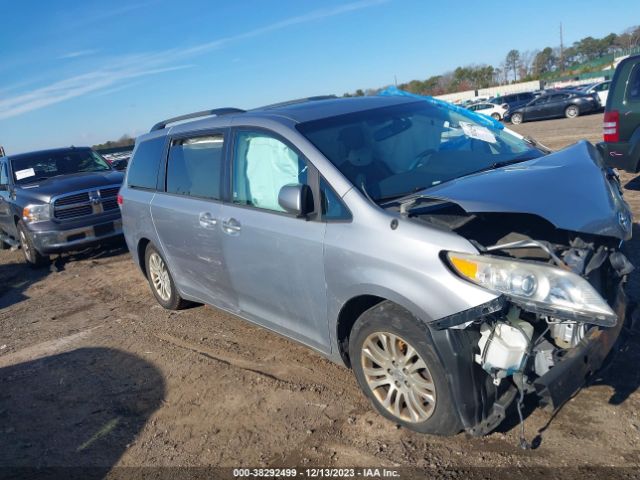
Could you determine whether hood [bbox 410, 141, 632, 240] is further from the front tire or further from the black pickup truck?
the front tire

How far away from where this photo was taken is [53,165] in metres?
9.81

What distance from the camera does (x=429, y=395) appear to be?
9.86 ft

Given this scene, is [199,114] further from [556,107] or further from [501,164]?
[556,107]

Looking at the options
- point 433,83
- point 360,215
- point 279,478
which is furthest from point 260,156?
point 433,83

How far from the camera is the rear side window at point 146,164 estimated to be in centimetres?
→ 548

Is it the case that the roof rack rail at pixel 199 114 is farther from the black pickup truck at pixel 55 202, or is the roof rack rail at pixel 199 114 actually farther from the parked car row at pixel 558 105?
the parked car row at pixel 558 105

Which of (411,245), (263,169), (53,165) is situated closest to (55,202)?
(53,165)

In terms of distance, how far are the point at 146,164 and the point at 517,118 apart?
27212mm

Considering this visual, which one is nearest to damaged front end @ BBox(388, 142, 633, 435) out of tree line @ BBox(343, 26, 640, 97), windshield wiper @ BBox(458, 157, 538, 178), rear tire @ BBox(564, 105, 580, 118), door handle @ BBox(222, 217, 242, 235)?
windshield wiper @ BBox(458, 157, 538, 178)

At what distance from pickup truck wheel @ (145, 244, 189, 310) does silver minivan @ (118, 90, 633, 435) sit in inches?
38.5

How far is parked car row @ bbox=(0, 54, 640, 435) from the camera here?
108 inches

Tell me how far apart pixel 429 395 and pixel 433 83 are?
8414 centimetres

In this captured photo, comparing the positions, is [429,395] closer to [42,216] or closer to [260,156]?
[260,156]

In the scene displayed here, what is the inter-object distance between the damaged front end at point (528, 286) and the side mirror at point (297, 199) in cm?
63
